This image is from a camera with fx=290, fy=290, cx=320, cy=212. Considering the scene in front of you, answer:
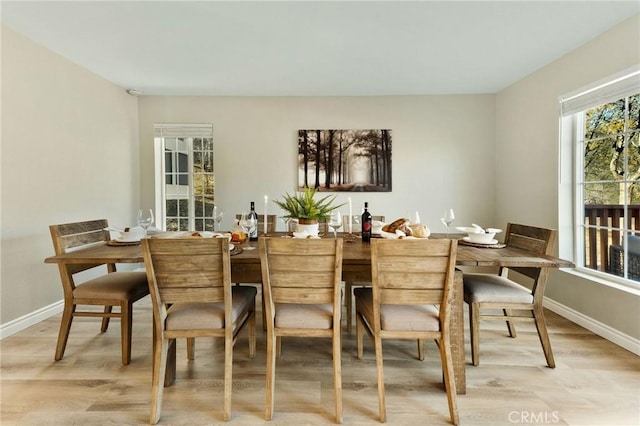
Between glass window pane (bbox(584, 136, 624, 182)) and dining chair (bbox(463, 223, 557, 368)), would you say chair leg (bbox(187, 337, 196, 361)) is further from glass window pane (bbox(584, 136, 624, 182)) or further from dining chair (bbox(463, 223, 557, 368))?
glass window pane (bbox(584, 136, 624, 182))

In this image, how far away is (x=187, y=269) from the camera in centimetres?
144

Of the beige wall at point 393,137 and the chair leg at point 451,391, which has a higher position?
the beige wall at point 393,137

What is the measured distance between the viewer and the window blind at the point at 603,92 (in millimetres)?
2162

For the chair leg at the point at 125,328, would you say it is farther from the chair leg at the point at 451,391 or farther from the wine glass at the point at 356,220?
the chair leg at the point at 451,391

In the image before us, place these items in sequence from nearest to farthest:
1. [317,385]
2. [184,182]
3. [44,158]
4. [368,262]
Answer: [368,262], [317,385], [44,158], [184,182]

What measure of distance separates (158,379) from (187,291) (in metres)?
0.46

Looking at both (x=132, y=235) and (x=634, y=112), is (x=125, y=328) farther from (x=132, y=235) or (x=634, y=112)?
(x=634, y=112)

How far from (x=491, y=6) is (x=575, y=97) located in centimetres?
130

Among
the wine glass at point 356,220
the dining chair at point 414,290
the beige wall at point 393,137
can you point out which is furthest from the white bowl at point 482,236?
the beige wall at point 393,137

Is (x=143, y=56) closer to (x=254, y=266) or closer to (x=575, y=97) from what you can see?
(x=254, y=266)

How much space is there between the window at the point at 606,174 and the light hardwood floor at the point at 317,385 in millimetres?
730

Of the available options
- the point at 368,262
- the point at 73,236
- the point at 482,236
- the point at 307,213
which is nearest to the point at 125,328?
the point at 73,236

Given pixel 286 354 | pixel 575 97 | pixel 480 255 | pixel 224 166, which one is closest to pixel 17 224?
pixel 224 166

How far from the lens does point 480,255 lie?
1.73m
